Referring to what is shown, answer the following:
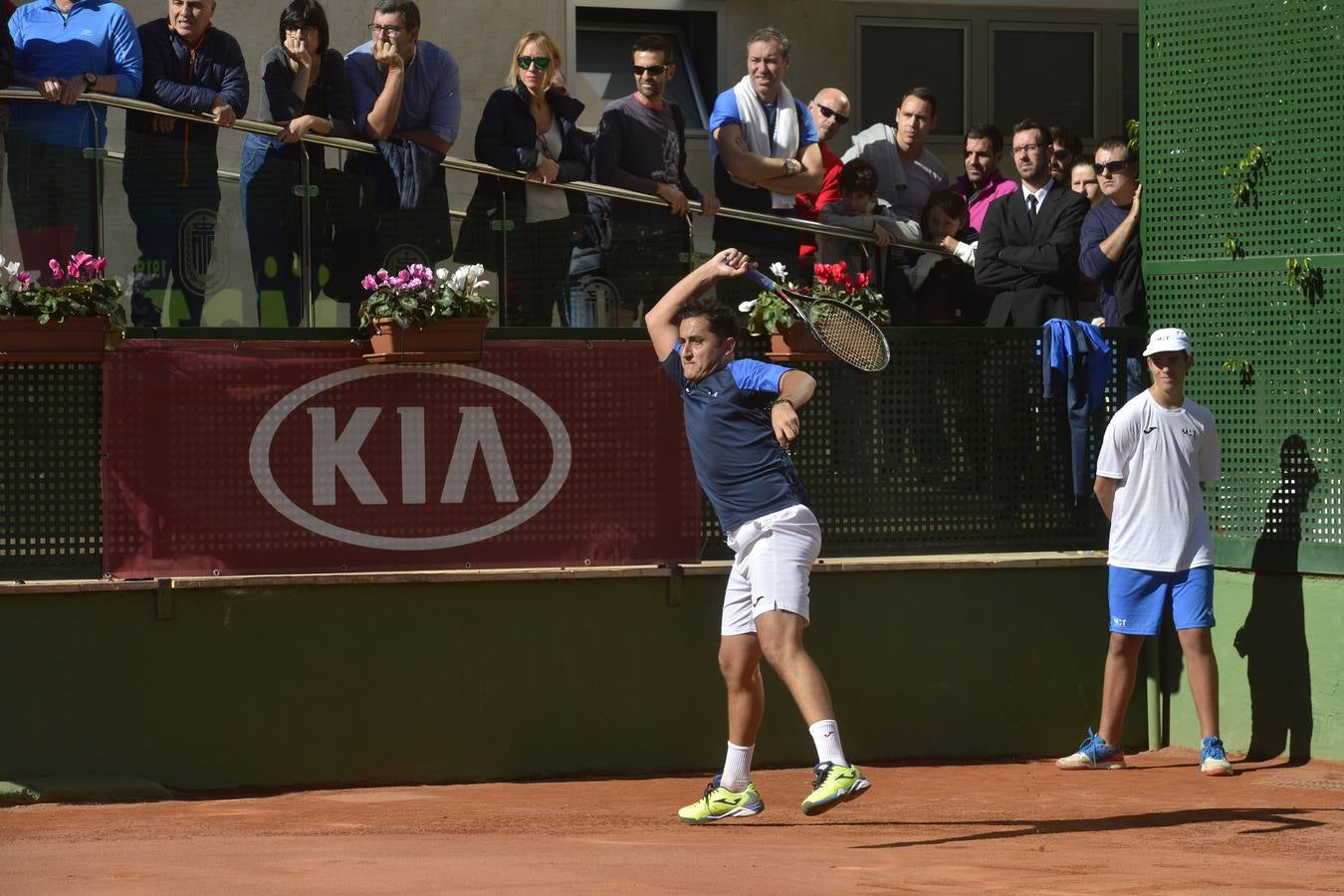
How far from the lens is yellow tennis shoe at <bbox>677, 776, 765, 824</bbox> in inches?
346

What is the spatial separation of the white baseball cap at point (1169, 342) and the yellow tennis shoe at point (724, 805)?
329 centimetres

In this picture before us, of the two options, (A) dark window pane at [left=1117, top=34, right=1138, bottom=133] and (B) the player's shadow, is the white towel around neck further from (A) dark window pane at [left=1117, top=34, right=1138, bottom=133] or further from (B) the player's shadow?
(A) dark window pane at [left=1117, top=34, right=1138, bottom=133]

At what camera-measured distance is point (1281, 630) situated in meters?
10.6

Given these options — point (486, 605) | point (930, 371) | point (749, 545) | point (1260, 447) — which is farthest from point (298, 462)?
point (1260, 447)

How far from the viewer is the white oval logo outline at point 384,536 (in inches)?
396

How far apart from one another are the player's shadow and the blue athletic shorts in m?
1.32

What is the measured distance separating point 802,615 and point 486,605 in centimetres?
226

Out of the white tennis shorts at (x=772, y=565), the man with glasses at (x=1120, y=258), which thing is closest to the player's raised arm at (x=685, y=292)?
the white tennis shorts at (x=772, y=565)

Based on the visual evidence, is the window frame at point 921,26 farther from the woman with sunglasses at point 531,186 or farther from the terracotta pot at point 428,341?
the terracotta pot at point 428,341

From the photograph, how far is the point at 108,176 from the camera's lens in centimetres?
1021

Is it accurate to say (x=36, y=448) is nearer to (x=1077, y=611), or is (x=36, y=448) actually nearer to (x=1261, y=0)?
(x=1077, y=611)

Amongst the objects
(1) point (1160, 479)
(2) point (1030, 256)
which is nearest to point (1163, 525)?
(1) point (1160, 479)

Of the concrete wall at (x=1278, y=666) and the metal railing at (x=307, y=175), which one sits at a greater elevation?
the metal railing at (x=307, y=175)

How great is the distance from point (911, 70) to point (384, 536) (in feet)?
32.5
